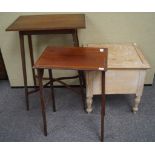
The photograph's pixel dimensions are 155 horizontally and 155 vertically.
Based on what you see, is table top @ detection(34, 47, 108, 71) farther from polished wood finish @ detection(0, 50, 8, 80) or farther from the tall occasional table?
polished wood finish @ detection(0, 50, 8, 80)

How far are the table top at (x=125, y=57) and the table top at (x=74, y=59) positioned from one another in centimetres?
22

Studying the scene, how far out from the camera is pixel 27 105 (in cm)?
203

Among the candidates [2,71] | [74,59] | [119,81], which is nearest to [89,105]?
[119,81]

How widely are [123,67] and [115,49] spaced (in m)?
0.37

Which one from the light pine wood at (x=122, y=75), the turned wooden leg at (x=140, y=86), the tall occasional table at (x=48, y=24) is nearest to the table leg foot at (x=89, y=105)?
the light pine wood at (x=122, y=75)

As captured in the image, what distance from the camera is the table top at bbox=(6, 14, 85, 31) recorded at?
152 cm

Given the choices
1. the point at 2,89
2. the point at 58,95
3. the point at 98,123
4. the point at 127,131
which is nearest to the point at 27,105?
the point at 58,95

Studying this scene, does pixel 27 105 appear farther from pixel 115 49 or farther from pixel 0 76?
pixel 115 49

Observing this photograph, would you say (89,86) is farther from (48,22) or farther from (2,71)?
(2,71)

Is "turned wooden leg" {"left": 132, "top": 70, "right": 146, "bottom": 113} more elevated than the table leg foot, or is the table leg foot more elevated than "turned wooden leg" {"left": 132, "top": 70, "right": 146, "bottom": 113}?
"turned wooden leg" {"left": 132, "top": 70, "right": 146, "bottom": 113}

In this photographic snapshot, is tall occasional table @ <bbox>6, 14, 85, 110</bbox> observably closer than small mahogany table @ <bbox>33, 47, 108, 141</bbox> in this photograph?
No

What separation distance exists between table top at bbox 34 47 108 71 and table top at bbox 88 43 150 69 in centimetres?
22

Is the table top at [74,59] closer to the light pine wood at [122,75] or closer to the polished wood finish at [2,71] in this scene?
the light pine wood at [122,75]

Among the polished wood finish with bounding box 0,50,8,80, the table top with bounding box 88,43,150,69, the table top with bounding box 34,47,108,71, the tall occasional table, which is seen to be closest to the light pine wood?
the table top with bounding box 88,43,150,69
